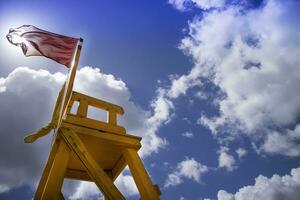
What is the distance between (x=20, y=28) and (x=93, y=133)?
5.39 metres

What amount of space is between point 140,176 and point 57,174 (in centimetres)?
133

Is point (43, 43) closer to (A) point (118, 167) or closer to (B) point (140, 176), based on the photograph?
(A) point (118, 167)

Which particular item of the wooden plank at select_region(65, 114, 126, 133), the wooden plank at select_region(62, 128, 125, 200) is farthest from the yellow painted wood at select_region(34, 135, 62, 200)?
the wooden plank at select_region(65, 114, 126, 133)

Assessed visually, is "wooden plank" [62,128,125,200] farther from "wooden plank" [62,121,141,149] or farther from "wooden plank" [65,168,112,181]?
"wooden plank" [65,168,112,181]

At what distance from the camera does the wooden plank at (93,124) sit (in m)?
4.77

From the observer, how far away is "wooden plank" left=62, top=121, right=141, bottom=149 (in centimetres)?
464

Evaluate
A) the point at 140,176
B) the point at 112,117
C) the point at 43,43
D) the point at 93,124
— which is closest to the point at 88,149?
the point at 93,124

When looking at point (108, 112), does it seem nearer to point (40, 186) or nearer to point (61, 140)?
point (61, 140)

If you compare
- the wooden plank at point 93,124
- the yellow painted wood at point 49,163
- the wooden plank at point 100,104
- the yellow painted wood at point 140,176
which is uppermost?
the wooden plank at point 100,104

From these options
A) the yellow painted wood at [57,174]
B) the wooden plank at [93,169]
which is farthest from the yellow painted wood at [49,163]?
the wooden plank at [93,169]

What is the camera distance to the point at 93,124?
16.1ft

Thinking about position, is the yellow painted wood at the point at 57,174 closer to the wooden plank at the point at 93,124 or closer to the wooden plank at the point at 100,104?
the wooden plank at the point at 93,124

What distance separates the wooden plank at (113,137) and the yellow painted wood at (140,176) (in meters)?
0.13

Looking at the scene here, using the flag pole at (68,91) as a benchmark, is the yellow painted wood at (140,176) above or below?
below
